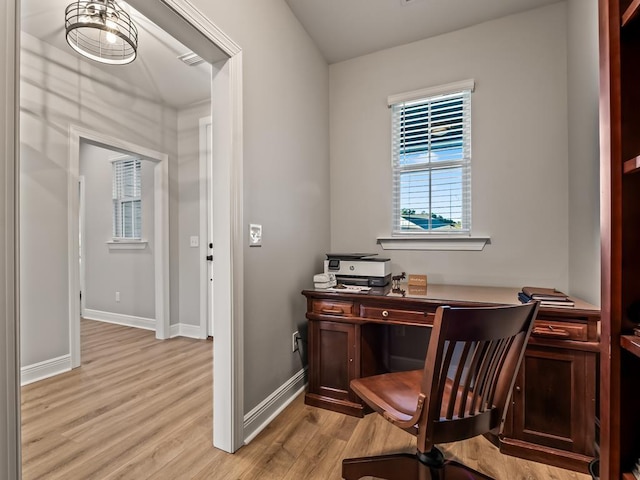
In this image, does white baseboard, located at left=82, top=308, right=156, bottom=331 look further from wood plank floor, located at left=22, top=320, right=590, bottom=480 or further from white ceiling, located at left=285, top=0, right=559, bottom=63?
white ceiling, located at left=285, top=0, right=559, bottom=63

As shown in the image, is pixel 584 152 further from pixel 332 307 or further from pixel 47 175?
pixel 47 175

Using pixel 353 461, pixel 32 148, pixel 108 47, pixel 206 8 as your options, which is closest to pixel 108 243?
pixel 32 148

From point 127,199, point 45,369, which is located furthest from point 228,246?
point 127,199

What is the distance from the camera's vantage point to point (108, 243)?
13.6 feet

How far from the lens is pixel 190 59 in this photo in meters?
2.73

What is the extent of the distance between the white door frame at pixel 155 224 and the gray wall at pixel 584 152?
372 centimetres

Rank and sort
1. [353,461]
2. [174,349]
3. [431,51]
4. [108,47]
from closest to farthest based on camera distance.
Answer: [353,461]
[431,51]
[108,47]
[174,349]

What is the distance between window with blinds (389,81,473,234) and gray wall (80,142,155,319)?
294cm

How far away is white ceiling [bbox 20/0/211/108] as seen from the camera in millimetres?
2293

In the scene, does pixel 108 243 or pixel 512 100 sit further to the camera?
pixel 108 243

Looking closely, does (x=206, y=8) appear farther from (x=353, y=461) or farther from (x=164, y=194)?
(x=164, y=194)

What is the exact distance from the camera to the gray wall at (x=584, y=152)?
161cm

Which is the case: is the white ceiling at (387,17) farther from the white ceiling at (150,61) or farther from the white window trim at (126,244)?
the white window trim at (126,244)

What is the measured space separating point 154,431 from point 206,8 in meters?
2.29
